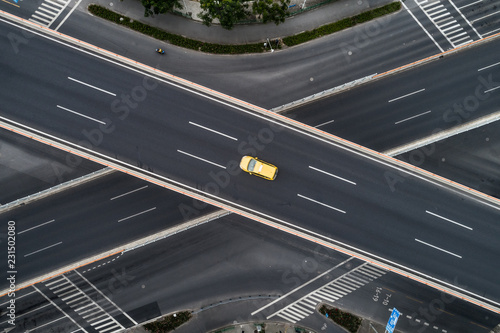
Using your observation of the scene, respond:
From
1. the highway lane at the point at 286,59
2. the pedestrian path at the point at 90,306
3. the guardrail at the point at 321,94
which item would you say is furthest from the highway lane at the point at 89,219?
the highway lane at the point at 286,59

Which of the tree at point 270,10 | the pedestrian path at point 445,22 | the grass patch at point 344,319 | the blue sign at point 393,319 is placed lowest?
the grass patch at point 344,319

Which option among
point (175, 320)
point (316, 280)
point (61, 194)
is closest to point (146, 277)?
point (175, 320)

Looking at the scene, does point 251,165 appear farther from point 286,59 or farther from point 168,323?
point 168,323

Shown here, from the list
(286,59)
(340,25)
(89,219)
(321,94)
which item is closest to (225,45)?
(286,59)

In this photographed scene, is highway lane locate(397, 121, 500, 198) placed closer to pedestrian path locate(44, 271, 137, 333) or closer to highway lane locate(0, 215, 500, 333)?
highway lane locate(0, 215, 500, 333)

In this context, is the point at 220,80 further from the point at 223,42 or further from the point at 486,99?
the point at 486,99

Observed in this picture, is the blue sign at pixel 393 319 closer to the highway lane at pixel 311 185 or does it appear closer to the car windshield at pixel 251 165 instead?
the highway lane at pixel 311 185

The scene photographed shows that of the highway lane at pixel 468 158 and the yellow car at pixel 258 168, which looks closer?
the yellow car at pixel 258 168

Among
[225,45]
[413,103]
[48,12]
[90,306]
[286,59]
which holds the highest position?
[286,59]
